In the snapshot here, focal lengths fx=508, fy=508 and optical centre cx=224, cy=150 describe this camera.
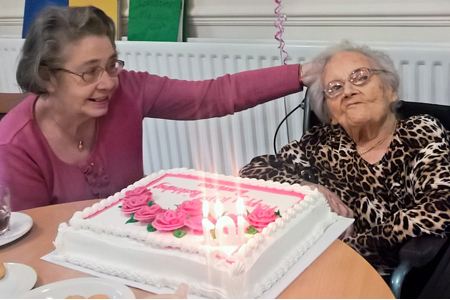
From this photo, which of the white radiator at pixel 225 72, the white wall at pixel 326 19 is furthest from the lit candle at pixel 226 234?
the white wall at pixel 326 19

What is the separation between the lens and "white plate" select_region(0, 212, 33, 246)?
4.37 ft

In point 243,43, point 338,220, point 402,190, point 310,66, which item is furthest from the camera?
point 243,43

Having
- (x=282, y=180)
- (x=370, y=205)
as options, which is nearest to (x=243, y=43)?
(x=282, y=180)

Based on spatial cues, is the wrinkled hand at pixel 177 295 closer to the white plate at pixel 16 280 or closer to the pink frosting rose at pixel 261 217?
the pink frosting rose at pixel 261 217

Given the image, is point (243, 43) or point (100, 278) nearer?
point (100, 278)

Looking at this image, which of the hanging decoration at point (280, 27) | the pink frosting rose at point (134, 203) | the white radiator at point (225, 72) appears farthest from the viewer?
the hanging decoration at point (280, 27)

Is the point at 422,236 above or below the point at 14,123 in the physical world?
below

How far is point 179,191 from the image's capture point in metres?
1.36

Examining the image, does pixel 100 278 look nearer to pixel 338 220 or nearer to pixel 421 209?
pixel 338 220

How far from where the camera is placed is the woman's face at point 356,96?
1.67m

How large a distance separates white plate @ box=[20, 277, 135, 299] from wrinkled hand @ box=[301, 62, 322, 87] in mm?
Answer: 1109

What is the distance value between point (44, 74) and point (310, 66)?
36.8 inches

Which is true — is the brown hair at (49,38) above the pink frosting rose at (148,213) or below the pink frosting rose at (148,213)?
above

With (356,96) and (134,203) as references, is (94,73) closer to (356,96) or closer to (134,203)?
(134,203)
